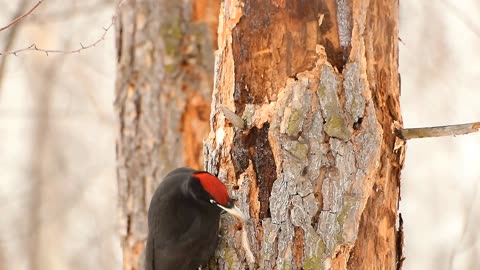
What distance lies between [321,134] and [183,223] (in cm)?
86

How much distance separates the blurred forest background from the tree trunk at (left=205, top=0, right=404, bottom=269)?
216 inches

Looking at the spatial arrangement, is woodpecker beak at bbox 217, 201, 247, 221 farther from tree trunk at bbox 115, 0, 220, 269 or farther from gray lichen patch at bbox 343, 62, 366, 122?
tree trunk at bbox 115, 0, 220, 269

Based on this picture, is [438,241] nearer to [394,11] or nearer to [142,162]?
[142,162]

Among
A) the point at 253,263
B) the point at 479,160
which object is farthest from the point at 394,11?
the point at 479,160

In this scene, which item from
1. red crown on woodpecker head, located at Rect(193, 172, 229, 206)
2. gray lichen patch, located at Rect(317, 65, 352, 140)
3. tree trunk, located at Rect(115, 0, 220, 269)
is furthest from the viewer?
tree trunk, located at Rect(115, 0, 220, 269)

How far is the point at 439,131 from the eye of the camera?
269cm

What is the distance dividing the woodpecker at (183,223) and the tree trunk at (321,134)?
0.22 m

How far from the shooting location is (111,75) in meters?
10.1

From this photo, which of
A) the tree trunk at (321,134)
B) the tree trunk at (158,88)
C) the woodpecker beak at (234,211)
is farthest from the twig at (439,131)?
the tree trunk at (158,88)

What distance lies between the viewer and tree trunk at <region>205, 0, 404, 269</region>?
2.76 meters

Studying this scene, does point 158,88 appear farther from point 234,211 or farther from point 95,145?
point 95,145

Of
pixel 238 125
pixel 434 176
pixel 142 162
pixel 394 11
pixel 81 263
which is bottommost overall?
pixel 81 263

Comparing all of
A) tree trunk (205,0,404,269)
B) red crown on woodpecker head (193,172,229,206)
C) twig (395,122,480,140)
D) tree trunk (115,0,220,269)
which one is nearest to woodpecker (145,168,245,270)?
red crown on woodpecker head (193,172,229,206)

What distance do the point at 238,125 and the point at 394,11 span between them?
794 mm
